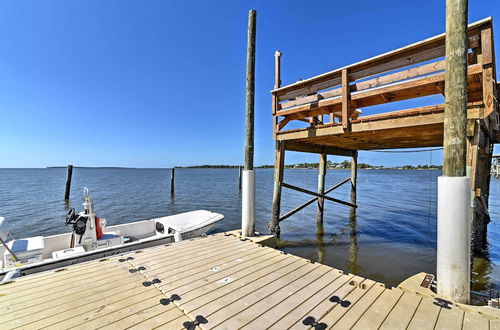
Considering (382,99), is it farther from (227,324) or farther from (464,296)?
(227,324)

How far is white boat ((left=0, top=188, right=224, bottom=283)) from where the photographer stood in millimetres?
4426

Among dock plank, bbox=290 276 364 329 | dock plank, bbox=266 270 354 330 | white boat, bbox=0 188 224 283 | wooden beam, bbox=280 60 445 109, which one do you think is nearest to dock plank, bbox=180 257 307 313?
dock plank, bbox=266 270 354 330

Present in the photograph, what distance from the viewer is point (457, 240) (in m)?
2.61

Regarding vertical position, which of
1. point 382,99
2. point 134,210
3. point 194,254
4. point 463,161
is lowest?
point 134,210

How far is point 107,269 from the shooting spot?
338cm

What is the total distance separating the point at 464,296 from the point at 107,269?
4.70 meters

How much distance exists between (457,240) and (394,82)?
3289mm

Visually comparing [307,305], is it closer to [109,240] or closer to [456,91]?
[456,91]

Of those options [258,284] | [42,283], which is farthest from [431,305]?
[42,283]

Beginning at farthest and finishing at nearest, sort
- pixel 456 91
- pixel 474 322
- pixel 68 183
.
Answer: pixel 68 183
pixel 456 91
pixel 474 322

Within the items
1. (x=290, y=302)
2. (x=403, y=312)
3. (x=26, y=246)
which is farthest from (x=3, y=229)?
(x=403, y=312)

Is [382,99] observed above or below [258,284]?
above

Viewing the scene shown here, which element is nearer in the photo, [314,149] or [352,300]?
[352,300]

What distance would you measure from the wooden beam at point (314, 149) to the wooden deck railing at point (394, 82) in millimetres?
1068
